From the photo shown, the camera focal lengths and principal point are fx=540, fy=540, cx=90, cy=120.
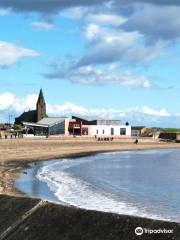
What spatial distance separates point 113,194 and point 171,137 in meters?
167

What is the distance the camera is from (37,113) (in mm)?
188500

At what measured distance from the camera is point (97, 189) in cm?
3591

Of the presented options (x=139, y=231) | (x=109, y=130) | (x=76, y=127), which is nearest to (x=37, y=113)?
(x=76, y=127)

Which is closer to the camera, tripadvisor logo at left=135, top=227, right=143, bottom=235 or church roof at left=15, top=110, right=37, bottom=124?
tripadvisor logo at left=135, top=227, right=143, bottom=235

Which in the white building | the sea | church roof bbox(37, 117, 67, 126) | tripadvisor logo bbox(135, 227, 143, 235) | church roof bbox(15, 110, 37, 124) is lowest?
the sea

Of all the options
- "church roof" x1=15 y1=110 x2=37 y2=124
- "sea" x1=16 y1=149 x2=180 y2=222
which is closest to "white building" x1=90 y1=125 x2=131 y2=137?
"church roof" x1=15 y1=110 x2=37 y2=124

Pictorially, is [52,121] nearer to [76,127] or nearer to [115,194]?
[76,127]

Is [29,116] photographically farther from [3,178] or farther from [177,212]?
[177,212]

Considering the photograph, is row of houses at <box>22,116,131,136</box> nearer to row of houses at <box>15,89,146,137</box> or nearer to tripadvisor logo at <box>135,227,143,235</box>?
row of houses at <box>15,89,146,137</box>

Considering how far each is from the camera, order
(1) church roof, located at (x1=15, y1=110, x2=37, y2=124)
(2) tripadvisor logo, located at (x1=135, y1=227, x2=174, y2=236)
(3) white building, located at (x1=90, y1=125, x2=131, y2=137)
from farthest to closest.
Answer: (1) church roof, located at (x1=15, y1=110, x2=37, y2=124) < (3) white building, located at (x1=90, y1=125, x2=131, y2=137) < (2) tripadvisor logo, located at (x1=135, y1=227, x2=174, y2=236)

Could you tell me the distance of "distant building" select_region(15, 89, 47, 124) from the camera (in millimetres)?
187587

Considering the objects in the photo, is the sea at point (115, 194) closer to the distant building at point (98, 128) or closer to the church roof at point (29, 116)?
the distant building at point (98, 128)

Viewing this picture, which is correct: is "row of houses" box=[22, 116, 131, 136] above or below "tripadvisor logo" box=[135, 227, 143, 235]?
above

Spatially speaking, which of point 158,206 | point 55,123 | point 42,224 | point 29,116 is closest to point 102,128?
point 55,123
